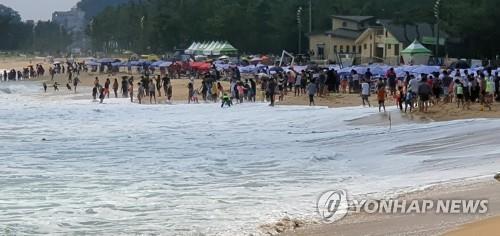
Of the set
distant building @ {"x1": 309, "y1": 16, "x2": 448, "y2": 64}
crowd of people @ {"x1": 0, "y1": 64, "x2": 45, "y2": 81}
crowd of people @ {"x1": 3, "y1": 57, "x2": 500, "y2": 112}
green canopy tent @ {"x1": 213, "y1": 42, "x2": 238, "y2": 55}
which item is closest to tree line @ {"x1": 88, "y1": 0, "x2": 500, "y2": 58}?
distant building @ {"x1": 309, "y1": 16, "x2": 448, "y2": 64}

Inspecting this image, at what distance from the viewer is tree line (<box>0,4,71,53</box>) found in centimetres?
17638

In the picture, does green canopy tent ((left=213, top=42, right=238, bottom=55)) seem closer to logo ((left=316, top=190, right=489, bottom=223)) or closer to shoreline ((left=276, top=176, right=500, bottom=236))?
logo ((left=316, top=190, right=489, bottom=223))

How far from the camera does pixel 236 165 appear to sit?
59.4 ft

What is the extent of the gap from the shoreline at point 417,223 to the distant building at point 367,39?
54335 mm

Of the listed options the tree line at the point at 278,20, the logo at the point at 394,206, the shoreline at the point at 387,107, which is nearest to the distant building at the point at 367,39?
the tree line at the point at 278,20

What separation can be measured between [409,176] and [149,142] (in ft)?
32.4

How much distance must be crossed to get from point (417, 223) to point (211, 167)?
8.15 metres

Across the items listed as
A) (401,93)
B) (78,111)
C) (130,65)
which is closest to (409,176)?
(401,93)

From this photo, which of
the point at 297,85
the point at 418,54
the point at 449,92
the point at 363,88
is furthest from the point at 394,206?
the point at 418,54

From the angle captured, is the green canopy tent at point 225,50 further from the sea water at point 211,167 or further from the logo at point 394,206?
the logo at point 394,206

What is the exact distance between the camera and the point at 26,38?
187625mm

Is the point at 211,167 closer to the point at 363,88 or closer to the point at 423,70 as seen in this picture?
the point at 363,88

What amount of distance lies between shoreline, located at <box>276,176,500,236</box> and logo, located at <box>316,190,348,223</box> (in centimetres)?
21

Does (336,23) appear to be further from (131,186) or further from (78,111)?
(131,186)
